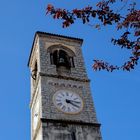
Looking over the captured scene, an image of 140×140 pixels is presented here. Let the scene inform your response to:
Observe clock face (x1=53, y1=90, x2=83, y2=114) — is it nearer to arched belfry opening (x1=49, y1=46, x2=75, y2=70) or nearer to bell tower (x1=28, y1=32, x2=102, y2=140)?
bell tower (x1=28, y1=32, x2=102, y2=140)

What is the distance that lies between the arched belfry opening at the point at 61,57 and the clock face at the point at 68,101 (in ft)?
7.70

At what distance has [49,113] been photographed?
1731 cm

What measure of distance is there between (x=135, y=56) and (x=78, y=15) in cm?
123

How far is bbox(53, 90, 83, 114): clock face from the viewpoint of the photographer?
1802 cm

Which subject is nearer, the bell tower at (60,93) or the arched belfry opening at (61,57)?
the bell tower at (60,93)

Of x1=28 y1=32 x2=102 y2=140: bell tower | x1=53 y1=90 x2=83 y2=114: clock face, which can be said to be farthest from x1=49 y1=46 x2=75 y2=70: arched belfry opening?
x1=53 y1=90 x2=83 y2=114: clock face

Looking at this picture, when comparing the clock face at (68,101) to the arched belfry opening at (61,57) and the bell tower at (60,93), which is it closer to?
the bell tower at (60,93)

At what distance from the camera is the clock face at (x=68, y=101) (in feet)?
59.1

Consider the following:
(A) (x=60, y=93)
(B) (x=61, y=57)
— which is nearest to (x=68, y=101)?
(A) (x=60, y=93)

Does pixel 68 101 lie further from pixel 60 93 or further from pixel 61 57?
pixel 61 57

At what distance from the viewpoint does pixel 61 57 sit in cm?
2150

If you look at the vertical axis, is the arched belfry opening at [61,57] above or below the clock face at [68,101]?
above

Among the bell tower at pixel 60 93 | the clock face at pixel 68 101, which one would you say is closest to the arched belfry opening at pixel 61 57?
the bell tower at pixel 60 93

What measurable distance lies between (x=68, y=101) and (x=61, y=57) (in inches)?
154
